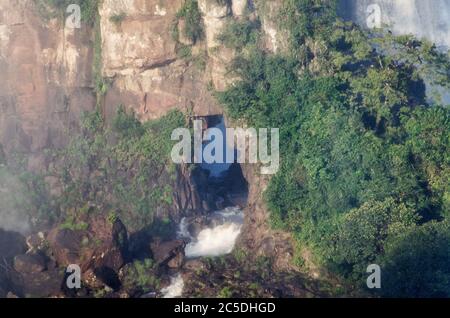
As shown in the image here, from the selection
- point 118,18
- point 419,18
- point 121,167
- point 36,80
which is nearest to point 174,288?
point 121,167

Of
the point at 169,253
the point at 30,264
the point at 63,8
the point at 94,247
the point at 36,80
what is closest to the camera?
the point at 94,247

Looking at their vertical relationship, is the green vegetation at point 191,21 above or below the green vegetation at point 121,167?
above

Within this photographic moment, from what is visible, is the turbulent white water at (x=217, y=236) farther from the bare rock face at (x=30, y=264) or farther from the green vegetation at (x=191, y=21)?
the green vegetation at (x=191, y=21)

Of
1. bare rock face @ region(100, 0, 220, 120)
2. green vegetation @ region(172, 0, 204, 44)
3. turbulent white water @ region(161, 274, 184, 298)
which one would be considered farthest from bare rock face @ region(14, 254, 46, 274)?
green vegetation @ region(172, 0, 204, 44)

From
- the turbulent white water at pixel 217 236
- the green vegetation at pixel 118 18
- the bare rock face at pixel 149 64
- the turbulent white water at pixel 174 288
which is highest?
the green vegetation at pixel 118 18

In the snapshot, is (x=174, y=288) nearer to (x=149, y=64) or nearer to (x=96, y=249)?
(x=96, y=249)

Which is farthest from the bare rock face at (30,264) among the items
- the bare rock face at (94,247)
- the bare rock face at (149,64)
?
the bare rock face at (149,64)
